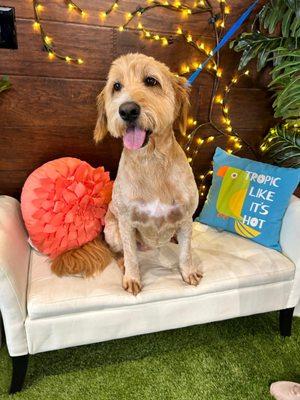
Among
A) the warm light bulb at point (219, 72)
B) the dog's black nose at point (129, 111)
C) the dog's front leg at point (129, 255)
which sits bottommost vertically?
the dog's front leg at point (129, 255)

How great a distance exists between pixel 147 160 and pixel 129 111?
259 mm

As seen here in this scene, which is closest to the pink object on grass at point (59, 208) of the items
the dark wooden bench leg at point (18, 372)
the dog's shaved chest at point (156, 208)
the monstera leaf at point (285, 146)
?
the dog's shaved chest at point (156, 208)

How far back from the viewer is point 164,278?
1.47 meters

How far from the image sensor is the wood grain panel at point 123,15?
152 centimetres

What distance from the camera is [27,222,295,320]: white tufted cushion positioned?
51.3 inches

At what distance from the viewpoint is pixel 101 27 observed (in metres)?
1.62

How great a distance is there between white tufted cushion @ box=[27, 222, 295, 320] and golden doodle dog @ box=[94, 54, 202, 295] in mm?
63

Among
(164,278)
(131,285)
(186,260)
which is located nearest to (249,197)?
(186,260)

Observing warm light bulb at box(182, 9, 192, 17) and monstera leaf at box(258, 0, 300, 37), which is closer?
monstera leaf at box(258, 0, 300, 37)

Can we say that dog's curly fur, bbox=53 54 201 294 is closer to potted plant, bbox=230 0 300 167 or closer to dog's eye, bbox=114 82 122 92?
dog's eye, bbox=114 82 122 92

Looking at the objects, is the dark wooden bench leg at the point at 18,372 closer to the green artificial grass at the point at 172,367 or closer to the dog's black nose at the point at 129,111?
the green artificial grass at the point at 172,367

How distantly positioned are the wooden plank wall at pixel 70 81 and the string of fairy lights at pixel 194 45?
0.02 metres

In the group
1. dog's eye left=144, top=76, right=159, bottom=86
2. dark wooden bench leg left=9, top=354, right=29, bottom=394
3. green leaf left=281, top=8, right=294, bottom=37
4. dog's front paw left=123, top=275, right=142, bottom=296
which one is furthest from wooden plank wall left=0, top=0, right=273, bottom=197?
dark wooden bench leg left=9, top=354, right=29, bottom=394

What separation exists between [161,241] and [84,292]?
0.42 m
